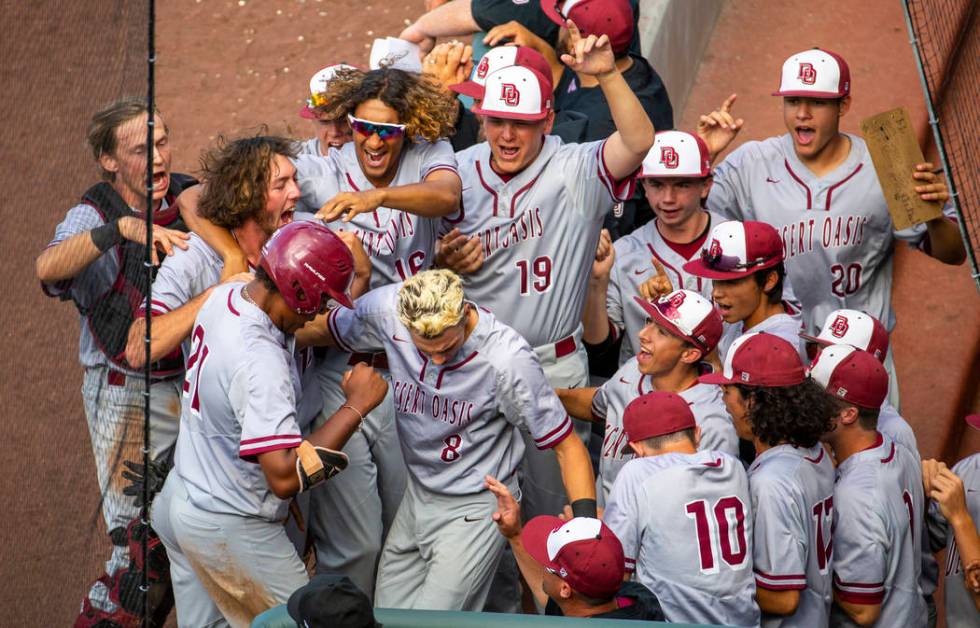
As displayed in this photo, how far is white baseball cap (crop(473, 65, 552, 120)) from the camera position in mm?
4672

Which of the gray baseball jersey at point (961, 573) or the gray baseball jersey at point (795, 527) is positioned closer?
the gray baseball jersey at point (795, 527)

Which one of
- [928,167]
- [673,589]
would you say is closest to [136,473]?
[673,589]

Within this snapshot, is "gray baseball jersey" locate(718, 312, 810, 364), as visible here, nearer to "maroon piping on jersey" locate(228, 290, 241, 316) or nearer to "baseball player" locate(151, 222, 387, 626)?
"baseball player" locate(151, 222, 387, 626)

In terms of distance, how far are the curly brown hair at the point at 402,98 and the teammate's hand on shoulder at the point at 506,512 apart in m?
1.31

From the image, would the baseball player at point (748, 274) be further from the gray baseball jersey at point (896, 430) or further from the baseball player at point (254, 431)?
the baseball player at point (254, 431)

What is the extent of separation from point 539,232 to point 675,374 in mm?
784

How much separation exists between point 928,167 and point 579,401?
1.48 meters

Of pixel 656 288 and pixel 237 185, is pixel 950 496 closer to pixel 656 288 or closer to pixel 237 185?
pixel 656 288

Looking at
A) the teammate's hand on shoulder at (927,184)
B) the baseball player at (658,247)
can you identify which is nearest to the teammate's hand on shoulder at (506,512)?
the baseball player at (658,247)

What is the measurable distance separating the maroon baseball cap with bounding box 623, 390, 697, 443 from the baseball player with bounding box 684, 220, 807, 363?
80 centimetres

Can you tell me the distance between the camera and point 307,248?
148 inches

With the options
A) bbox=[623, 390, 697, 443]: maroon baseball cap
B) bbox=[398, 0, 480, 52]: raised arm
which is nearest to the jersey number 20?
bbox=[623, 390, 697, 443]: maroon baseball cap

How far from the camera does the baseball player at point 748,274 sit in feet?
15.2

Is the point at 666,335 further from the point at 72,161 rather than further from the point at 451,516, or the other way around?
the point at 72,161
